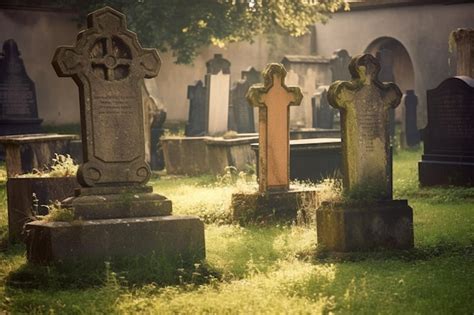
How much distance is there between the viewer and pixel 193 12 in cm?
2627

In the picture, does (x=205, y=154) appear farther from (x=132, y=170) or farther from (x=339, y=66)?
(x=132, y=170)

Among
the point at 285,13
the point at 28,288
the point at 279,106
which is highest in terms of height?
the point at 285,13

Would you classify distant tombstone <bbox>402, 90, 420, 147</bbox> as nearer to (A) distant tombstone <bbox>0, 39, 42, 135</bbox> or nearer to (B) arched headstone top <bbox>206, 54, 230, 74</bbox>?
(B) arched headstone top <bbox>206, 54, 230, 74</bbox>

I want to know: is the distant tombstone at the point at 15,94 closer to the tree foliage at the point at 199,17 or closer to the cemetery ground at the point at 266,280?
the tree foliage at the point at 199,17

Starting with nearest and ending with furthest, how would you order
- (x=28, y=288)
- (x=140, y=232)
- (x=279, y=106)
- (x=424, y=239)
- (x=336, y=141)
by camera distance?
(x=28, y=288)
(x=140, y=232)
(x=424, y=239)
(x=279, y=106)
(x=336, y=141)

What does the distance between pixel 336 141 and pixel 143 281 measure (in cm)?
798

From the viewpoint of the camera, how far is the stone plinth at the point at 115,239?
31.3ft

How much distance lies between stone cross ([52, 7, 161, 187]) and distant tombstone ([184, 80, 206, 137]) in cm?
1110

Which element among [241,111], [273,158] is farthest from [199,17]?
[273,158]

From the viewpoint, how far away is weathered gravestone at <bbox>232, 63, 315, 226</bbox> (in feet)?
42.9

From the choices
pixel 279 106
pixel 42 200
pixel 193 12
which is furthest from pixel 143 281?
pixel 193 12

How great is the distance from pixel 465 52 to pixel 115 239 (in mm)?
11832

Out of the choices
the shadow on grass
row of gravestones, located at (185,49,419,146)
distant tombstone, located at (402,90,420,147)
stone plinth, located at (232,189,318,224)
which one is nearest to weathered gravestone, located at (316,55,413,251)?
the shadow on grass

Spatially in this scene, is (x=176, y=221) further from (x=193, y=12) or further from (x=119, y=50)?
(x=193, y=12)
